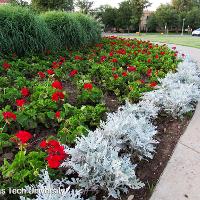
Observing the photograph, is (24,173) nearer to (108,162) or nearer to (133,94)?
(108,162)

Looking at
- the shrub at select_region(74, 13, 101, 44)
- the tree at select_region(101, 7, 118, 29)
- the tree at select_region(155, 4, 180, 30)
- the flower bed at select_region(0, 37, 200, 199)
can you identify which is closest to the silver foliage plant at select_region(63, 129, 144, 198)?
the flower bed at select_region(0, 37, 200, 199)

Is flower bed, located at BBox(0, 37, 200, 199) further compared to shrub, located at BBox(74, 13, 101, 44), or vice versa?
shrub, located at BBox(74, 13, 101, 44)

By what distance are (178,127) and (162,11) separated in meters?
49.9

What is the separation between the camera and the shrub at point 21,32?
7047 mm

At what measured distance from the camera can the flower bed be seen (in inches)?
99.5

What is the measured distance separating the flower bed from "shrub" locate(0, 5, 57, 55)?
882mm

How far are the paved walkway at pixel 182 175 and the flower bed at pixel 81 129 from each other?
0.25 m

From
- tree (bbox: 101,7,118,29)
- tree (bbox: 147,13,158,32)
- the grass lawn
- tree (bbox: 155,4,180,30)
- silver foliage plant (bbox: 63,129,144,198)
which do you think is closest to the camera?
silver foliage plant (bbox: 63,129,144,198)

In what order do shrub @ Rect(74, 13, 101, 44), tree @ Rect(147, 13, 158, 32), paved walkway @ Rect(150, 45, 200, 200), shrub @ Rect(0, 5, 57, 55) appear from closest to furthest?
1. paved walkway @ Rect(150, 45, 200, 200)
2. shrub @ Rect(0, 5, 57, 55)
3. shrub @ Rect(74, 13, 101, 44)
4. tree @ Rect(147, 13, 158, 32)

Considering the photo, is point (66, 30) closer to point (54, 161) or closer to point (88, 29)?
point (88, 29)

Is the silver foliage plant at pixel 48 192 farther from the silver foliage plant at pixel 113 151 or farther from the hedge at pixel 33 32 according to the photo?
the hedge at pixel 33 32

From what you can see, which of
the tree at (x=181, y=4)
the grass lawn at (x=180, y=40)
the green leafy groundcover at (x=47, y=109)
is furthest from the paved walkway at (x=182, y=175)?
the tree at (x=181, y=4)

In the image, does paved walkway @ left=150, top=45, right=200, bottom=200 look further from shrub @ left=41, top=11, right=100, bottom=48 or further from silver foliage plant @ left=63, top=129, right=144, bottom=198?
shrub @ left=41, top=11, right=100, bottom=48

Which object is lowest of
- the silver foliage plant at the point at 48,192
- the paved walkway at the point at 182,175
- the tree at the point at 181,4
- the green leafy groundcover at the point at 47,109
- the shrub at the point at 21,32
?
the paved walkway at the point at 182,175
